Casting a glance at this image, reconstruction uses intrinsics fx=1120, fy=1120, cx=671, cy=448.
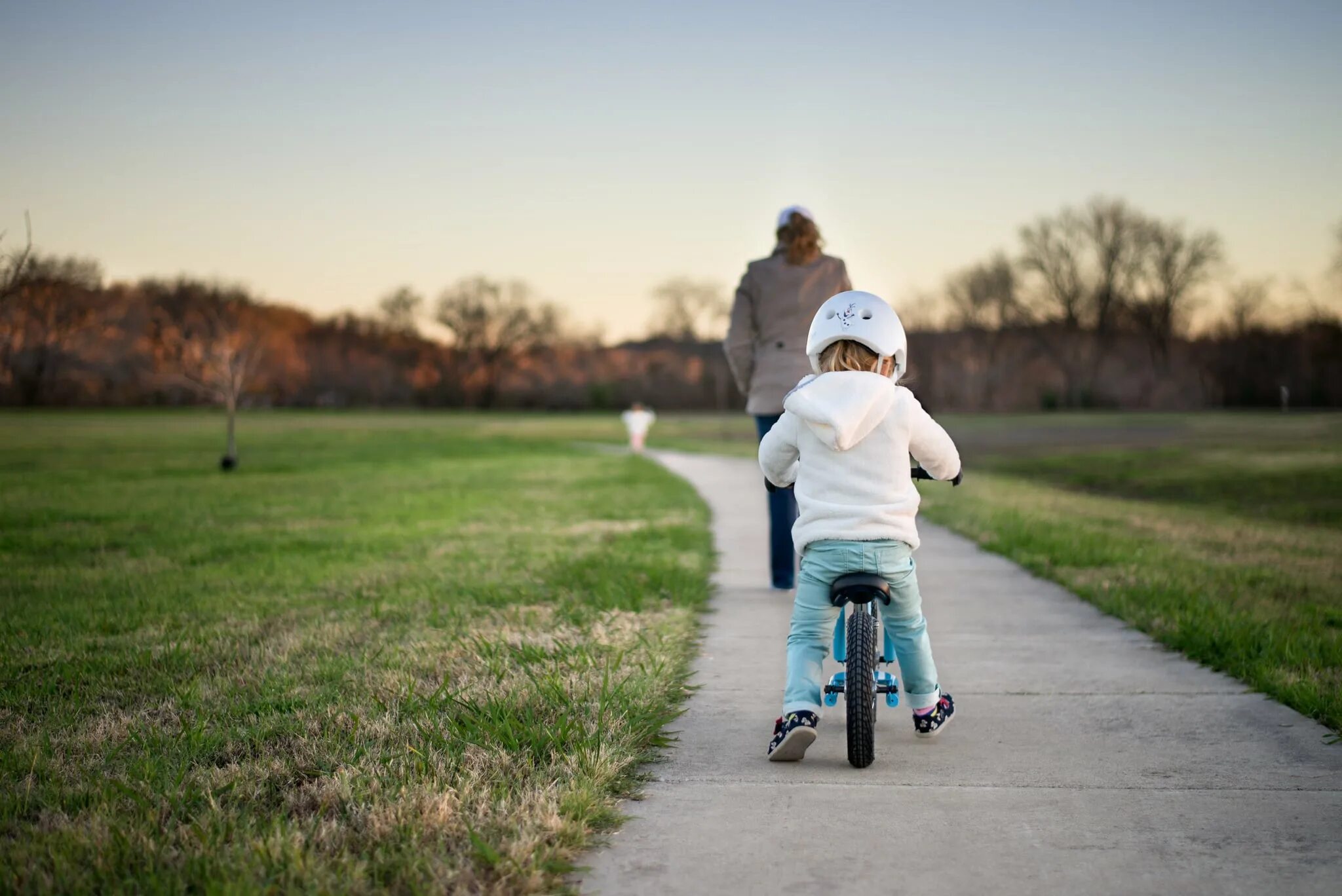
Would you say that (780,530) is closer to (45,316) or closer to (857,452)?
(857,452)

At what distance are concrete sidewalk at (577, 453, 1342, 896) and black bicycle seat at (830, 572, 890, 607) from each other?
0.61 meters

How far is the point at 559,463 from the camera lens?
26531mm

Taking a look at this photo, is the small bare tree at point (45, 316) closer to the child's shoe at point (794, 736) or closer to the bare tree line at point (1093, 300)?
the child's shoe at point (794, 736)

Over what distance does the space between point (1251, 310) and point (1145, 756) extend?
7230 centimetres

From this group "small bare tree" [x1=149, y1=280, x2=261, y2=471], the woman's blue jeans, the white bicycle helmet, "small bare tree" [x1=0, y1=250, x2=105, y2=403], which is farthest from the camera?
"small bare tree" [x1=149, y1=280, x2=261, y2=471]

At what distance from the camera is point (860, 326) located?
13.7 ft

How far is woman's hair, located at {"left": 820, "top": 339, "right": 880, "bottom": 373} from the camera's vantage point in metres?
4.22

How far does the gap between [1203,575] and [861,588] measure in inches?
217

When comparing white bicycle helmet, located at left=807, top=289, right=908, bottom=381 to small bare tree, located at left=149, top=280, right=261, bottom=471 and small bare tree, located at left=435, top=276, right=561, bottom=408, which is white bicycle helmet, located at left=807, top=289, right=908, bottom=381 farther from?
small bare tree, located at left=435, top=276, right=561, bottom=408

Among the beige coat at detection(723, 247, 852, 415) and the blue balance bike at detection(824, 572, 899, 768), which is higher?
the beige coat at detection(723, 247, 852, 415)

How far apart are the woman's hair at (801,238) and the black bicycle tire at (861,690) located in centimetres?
336


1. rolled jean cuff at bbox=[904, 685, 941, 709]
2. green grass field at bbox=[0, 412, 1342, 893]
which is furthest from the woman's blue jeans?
rolled jean cuff at bbox=[904, 685, 941, 709]

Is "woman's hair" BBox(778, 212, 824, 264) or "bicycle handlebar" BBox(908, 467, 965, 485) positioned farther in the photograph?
"woman's hair" BBox(778, 212, 824, 264)

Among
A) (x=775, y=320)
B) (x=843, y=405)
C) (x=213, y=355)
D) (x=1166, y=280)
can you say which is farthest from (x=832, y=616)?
(x=1166, y=280)
